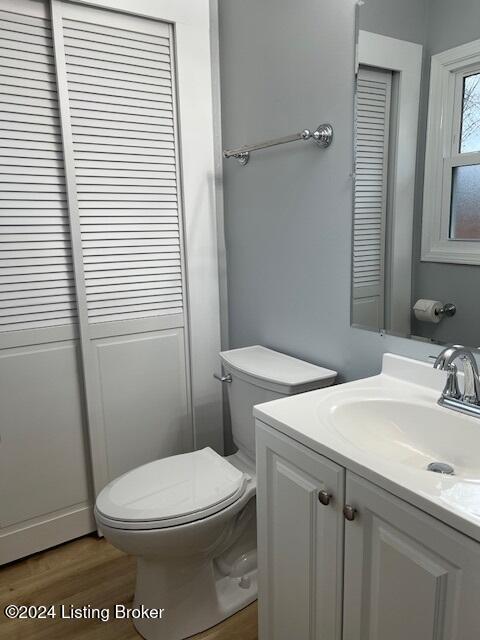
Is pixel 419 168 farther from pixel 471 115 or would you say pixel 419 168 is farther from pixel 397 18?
pixel 397 18

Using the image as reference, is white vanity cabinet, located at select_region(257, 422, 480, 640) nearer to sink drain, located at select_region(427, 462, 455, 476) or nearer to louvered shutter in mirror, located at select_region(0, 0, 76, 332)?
sink drain, located at select_region(427, 462, 455, 476)

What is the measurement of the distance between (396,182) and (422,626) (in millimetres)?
1064

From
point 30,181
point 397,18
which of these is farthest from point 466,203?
Result: point 30,181

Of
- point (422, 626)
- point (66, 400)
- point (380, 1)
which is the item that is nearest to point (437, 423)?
point (422, 626)

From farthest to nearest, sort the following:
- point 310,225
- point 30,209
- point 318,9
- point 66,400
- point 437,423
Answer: point 66,400 → point 30,209 → point 310,225 → point 318,9 → point 437,423

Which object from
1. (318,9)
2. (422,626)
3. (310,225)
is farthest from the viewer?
(310,225)

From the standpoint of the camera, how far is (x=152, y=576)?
1.59m

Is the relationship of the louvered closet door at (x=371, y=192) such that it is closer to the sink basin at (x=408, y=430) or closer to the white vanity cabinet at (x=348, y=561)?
the sink basin at (x=408, y=430)

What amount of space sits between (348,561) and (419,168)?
0.99 meters

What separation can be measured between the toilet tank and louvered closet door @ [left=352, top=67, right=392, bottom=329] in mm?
260

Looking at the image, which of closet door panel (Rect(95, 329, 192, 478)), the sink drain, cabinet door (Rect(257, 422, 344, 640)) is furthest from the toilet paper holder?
closet door panel (Rect(95, 329, 192, 478))

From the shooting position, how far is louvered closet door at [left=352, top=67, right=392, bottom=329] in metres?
1.39

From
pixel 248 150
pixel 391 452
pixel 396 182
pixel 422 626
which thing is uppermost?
pixel 248 150

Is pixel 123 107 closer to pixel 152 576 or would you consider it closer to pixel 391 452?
pixel 391 452
